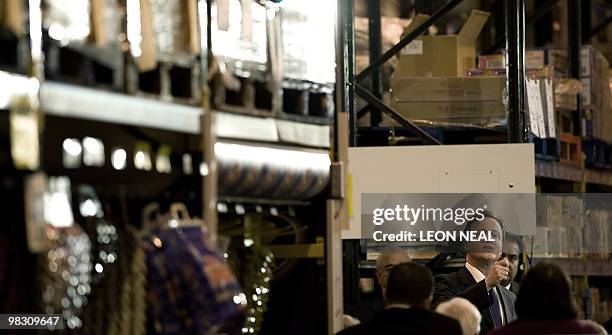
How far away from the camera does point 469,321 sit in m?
Answer: 5.07

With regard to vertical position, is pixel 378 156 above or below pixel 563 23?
below

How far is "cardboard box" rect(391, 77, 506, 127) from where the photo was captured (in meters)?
8.31

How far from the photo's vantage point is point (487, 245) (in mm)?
6840

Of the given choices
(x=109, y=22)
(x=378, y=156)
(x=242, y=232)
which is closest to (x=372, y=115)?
(x=378, y=156)

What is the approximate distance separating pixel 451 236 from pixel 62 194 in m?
3.52

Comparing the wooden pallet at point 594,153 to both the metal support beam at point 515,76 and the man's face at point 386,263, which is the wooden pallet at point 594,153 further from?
the man's face at point 386,263

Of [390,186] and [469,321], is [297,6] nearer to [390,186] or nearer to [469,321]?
[469,321]

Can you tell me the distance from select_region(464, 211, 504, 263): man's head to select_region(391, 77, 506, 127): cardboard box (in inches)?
61.0

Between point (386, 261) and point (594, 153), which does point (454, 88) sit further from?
point (594, 153)

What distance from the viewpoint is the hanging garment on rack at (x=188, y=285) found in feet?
13.1

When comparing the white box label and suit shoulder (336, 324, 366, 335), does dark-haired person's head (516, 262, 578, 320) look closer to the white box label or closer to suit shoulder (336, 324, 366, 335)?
suit shoulder (336, 324, 366, 335)

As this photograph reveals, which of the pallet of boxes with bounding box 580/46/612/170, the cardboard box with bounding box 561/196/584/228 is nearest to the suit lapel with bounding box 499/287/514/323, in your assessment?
the cardboard box with bounding box 561/196/584/228

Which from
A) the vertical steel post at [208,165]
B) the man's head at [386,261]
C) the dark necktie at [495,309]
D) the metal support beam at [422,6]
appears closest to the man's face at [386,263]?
the man's head at [386,261]

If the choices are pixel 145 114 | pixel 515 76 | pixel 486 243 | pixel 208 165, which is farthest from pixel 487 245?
pixel 145 114
